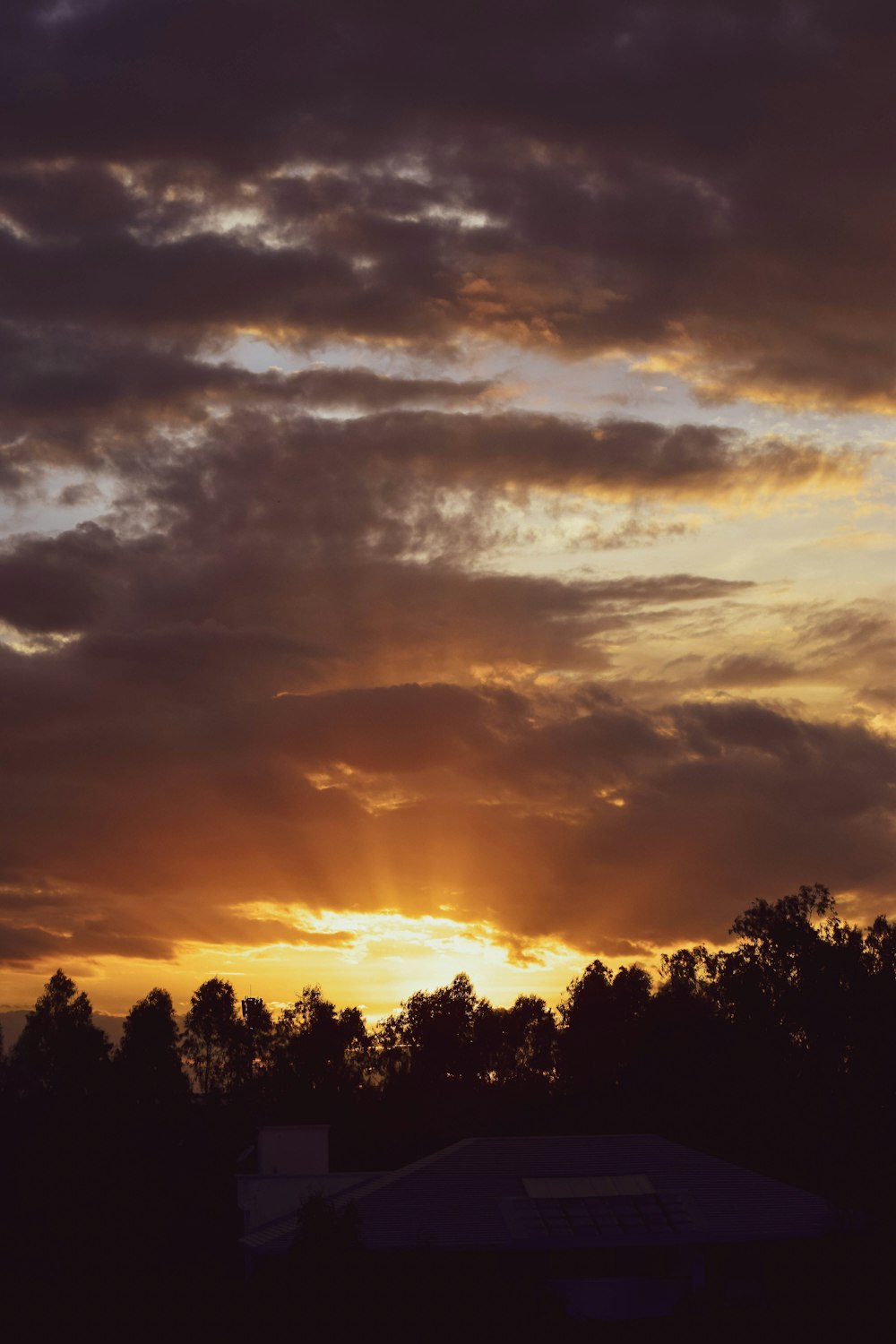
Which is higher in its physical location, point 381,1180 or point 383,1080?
point 383,1080

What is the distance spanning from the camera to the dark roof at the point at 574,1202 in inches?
2329

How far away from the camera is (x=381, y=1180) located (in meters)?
64.6

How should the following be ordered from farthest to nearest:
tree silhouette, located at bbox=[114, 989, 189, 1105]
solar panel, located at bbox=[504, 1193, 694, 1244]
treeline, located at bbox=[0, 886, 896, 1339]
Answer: tree silhouette, located at bbox=[114, 989, 189, 1105]
treeline, located at bbox=[0, 886, 896, 1339]
solar panel, located at bbox=[504, 1193, 694, 1244]

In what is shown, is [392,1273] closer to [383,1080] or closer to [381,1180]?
[381,1180]

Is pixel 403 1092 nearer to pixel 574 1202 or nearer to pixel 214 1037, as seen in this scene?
pixel 214 1037

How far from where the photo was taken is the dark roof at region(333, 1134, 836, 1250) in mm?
59156

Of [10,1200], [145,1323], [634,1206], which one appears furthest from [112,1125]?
[634,1206]

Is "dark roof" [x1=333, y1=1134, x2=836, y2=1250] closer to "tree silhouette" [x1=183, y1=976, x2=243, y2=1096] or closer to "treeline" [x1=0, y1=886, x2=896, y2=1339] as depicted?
"treeline" [x1=0, y1=886, x2=896, y2=1339]

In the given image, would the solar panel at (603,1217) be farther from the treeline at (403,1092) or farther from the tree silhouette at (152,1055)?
the tree silhouette at (152,1055)

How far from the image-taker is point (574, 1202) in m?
62.2

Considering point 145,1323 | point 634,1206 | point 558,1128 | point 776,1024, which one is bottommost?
point 145,1323

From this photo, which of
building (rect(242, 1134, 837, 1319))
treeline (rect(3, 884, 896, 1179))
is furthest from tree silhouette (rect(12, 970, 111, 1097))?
building (rect(242, 1134, 837, 1319))

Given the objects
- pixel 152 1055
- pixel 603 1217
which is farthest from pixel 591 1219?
pixel 152 1055

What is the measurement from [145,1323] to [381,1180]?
12.4 metres
